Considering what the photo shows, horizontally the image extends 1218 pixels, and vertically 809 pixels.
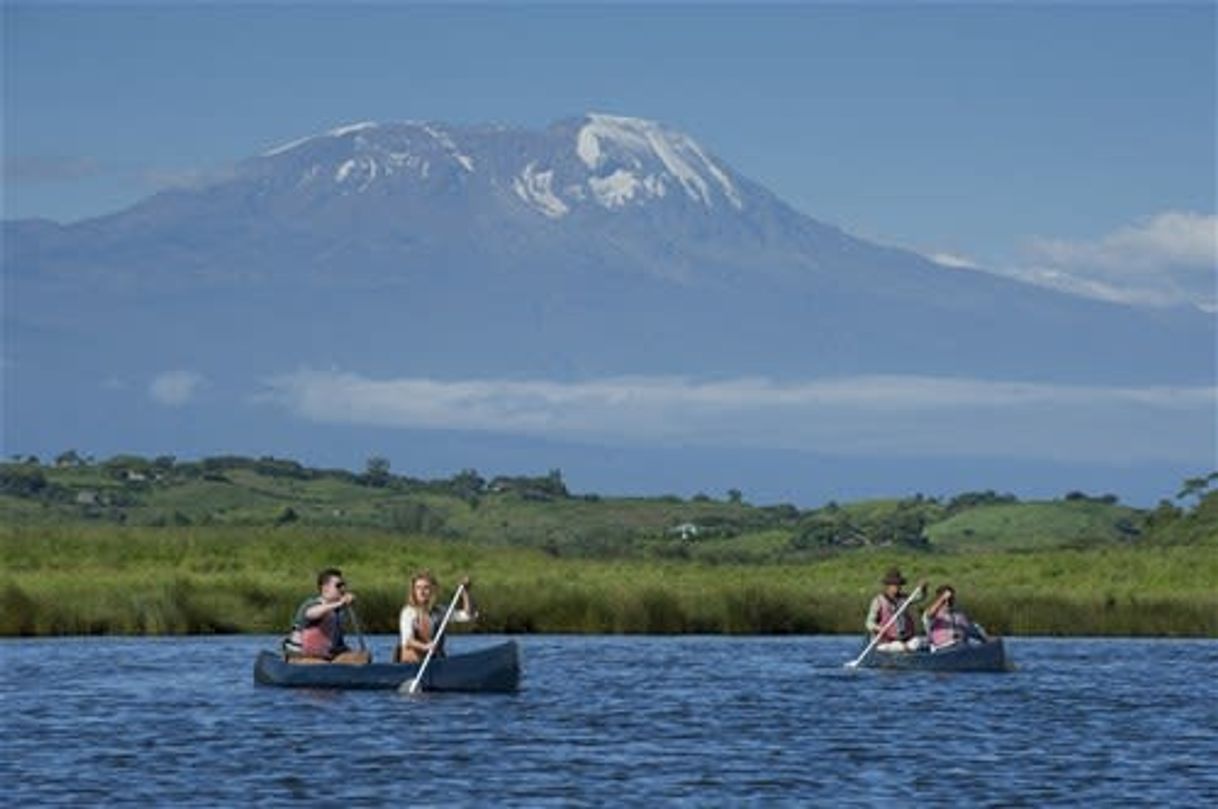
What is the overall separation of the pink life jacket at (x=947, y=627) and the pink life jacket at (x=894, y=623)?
0.49 m

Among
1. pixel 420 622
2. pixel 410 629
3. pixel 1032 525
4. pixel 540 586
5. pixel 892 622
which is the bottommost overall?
pixel 410 629

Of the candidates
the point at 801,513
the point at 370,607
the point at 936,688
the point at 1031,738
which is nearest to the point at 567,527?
the point at 801,513

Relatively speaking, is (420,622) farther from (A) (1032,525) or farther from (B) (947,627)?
(A) (1032,525)

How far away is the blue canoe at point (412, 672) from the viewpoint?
42.8 m

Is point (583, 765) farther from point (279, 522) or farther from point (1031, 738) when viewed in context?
point (279, 522)

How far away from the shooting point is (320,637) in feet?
142

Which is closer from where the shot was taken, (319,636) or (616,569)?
(319,636)

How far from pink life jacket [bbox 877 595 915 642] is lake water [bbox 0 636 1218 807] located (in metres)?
1.13

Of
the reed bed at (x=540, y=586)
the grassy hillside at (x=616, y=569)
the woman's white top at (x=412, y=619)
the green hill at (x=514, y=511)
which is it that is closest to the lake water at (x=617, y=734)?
the woman's white top at (x=412, y=619)

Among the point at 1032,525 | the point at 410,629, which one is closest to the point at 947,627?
the point at 410,629

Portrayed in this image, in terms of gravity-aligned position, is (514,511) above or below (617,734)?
above

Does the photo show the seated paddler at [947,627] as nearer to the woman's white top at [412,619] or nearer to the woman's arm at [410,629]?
the woman's white top at [412,619]

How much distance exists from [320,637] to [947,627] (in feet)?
39.8

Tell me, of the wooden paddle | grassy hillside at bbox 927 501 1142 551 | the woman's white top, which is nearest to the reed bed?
the woman's white top
